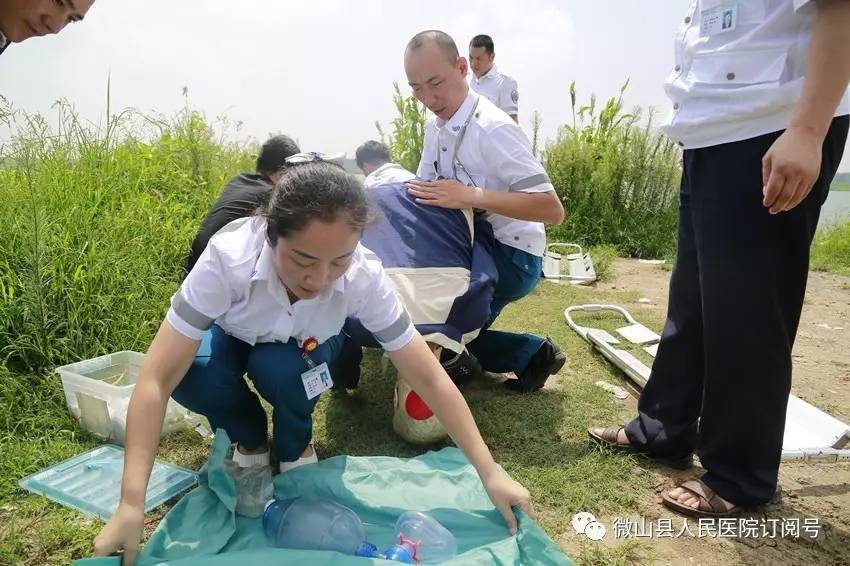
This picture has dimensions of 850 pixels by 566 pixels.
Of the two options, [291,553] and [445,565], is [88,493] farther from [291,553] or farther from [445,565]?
[445,565]

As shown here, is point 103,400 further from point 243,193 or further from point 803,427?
point 803,427

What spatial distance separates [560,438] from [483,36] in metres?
4.71

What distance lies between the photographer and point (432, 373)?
165 cm

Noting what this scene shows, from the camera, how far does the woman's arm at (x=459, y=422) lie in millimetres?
1591

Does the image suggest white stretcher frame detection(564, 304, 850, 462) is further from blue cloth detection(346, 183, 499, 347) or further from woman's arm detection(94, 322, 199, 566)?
woman's arm detection(94, 322, 199, 566)

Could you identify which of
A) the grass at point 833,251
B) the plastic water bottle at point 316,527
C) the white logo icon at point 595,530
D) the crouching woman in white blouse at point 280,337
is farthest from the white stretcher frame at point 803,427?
the grass at point 833,251

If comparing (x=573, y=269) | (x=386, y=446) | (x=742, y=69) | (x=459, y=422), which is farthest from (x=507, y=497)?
(x=573, y=269)

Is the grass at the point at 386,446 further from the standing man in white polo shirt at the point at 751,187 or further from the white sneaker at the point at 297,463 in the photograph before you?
the standing man in white polo shirt at the point at 751,187

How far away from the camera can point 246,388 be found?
6.41ft

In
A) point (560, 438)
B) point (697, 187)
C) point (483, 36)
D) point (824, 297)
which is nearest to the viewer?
point (697, 187)

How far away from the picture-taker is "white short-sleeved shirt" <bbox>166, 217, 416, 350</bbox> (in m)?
1.58

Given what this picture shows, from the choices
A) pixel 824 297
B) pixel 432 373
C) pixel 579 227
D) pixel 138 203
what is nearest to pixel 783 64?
pixel 432 373

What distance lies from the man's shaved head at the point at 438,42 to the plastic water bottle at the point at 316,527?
1.77 m

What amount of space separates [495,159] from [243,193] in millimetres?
1159
